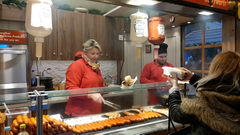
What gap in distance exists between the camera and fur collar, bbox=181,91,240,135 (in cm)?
116

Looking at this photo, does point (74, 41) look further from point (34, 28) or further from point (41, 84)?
point (34, 28)

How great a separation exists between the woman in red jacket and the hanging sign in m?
2.17

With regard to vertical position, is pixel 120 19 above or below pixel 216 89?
above

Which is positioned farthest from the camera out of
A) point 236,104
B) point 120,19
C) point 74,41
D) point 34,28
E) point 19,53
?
point 120,19

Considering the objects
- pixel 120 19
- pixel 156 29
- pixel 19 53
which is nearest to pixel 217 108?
pixel 156 29

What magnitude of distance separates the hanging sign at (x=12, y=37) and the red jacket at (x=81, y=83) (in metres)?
2.18

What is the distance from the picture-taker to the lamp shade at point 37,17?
4.91 ft

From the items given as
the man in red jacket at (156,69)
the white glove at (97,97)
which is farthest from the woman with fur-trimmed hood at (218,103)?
the man in red jacket at (156,69)

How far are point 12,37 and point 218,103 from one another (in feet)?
12.9

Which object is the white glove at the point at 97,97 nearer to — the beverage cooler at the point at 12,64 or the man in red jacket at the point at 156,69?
the man in red jacket at the point at 156,69

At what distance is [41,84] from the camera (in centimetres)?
421

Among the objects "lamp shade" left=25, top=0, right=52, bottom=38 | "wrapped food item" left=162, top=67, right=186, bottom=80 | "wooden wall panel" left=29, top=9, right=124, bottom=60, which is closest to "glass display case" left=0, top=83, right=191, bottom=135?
"wrapped food item" left=162, top=67, right=186, bottom=80

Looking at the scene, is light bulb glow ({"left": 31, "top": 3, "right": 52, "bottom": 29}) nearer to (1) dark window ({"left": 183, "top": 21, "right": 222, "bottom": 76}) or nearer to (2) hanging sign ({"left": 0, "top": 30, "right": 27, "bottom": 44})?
(2) hanging sign ({"left": 0, "top": 30, "right": 27, "bottom": 44})

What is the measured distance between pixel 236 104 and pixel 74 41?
422cm
